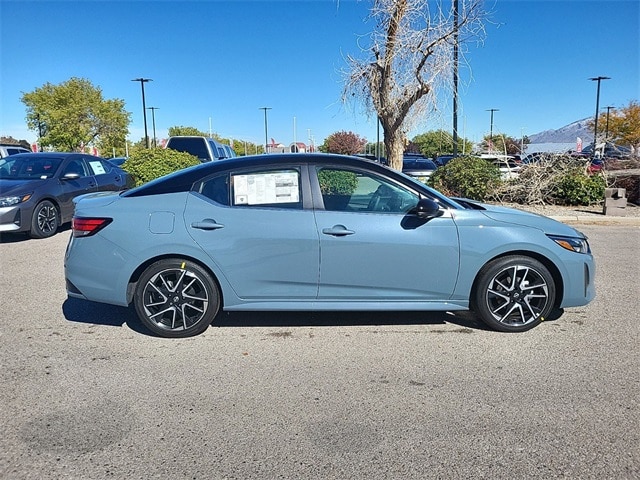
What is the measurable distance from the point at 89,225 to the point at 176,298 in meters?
0.96

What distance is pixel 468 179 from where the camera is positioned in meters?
12.1

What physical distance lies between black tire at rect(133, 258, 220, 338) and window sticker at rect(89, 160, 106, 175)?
707cm

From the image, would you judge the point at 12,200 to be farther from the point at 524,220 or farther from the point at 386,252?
the point at 524,220

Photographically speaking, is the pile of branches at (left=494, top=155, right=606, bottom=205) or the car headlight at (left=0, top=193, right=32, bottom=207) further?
the pile of branches at (left=494, top=155, right=606, bottom=205)

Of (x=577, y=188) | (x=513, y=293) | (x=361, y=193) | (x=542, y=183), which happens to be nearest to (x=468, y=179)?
(x=542, y=183)

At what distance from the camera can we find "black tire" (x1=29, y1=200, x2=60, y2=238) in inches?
319

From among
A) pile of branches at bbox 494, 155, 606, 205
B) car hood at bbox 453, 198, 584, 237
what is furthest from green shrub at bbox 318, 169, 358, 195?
pile of branches at bbox 494, 155, 606, 205

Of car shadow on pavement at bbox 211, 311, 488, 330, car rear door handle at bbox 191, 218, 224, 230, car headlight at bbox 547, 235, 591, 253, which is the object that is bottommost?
car shadow on pavement at bbox 211, 311, 488, 330

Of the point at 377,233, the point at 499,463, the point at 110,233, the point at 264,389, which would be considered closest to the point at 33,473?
the point at 264,389

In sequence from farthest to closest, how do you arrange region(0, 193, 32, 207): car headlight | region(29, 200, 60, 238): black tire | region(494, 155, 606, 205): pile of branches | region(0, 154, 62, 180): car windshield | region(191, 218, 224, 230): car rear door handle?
1. region(494, 155, 606, 205): pile of branches
2. region(0, 154, 62, 180): car windshield
3. region(29, 200, 60, 238): black tire
4. region(0, 193, 32, 207): car headlight
5. region(191, 218, 224, 230): car rear door handle

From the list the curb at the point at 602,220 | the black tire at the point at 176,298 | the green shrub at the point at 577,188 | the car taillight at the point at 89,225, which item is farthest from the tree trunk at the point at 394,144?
the car taillight at the point at 89,225

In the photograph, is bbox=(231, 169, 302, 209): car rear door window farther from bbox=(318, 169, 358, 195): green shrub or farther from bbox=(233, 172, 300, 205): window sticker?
bbox=(318, 169, 358, 195): green shrub

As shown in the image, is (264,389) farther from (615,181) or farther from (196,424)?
(615,181)

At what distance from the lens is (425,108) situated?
12117 mm
